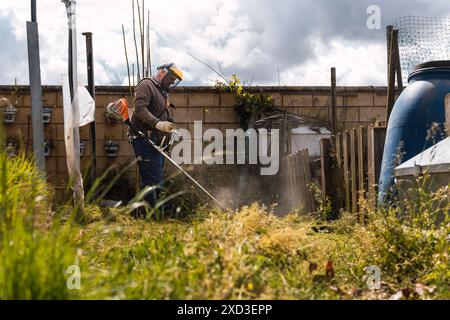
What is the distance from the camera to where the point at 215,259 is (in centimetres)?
240

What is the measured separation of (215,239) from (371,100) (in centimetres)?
813

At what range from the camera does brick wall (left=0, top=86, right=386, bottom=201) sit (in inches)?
395

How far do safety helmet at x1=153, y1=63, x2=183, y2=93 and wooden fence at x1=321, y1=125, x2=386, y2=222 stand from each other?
1.88 meters

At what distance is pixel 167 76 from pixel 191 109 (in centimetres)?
270

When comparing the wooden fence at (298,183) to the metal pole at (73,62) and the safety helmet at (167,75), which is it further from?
the metal pole at (73,62)

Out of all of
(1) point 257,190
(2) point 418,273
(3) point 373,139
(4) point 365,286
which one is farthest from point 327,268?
(1) point 257,190

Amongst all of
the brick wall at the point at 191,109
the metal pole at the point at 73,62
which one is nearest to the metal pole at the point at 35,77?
the metal pole at the point at 73,62

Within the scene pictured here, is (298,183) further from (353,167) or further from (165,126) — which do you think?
(165,126)

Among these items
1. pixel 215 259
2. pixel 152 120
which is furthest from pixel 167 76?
pixel 215 259

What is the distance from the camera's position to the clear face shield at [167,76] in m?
7.45

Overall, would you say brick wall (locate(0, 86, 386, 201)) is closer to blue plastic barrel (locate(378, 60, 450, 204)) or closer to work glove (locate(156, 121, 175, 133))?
work glove (locate(156, 121, 175, 133))

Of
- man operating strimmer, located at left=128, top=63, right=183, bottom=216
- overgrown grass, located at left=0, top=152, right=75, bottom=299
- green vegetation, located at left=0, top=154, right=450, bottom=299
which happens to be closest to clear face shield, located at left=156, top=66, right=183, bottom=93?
man operating strimmer, located at left=128, top=63, right=183, bottom=216
